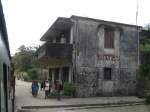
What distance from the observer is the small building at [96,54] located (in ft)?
90.1

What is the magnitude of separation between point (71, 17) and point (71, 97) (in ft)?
20.0

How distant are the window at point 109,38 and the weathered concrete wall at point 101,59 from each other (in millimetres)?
322

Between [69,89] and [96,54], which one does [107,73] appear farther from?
[69,89]

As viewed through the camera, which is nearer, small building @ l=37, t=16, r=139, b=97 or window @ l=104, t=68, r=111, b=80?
small building @ l=37, t=16, r=139, b=97

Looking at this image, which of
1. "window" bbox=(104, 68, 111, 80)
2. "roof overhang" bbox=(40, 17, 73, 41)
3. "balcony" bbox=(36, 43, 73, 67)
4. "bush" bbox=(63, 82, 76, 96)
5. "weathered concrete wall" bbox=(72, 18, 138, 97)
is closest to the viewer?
"balcony" bbox=(36, 43, 73, 67)

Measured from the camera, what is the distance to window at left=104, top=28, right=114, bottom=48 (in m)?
28.9

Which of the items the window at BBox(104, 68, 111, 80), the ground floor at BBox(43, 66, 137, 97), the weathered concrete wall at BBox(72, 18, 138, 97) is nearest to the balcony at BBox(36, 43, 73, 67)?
the weathered concrete wall at BBox(72, 18, 138, 97)

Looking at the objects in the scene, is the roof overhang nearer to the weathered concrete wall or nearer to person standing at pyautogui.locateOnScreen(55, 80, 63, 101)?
the weathered concrete wall

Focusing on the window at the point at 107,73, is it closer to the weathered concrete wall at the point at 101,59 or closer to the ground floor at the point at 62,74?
the weathered concrete wall at the point at 101,59

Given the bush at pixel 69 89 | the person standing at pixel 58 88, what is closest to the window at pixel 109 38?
the bush at pixel 69 89

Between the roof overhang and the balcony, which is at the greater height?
the roof overhang

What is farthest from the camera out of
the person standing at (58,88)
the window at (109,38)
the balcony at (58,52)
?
the window at (109,38)

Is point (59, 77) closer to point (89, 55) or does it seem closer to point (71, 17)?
point (89, 55)

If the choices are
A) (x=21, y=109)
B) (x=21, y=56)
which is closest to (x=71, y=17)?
(x=21, y=109)
